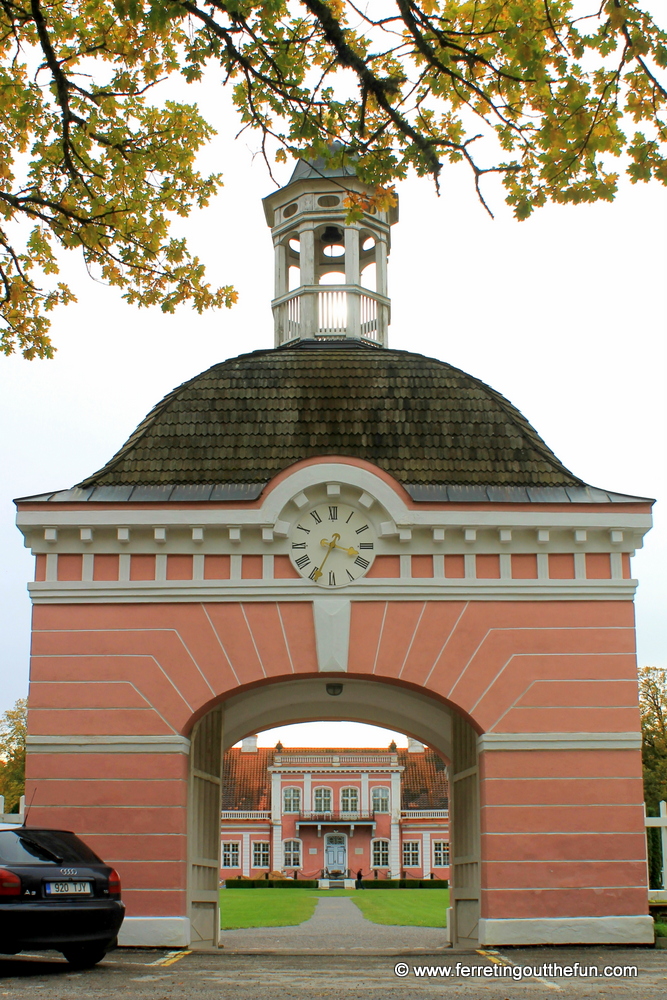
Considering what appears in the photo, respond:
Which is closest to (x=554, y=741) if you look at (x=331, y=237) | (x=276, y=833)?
(x=331, y=237)

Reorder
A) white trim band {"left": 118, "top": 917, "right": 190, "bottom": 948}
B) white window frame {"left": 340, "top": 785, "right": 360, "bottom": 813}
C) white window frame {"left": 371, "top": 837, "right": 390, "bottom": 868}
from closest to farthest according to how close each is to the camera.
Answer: white trim band {"left": 118, "top": 917, "right": 190, "bottom": 948}, white window frame {"left": 371, "top": 837, "right": 390, "bottom": 868}, white window frame {"left": 340, "top": 785, "right": 360, "bottom": 813}

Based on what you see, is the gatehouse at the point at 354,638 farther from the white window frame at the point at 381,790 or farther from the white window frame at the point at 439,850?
the white window frame at the point at 439,850

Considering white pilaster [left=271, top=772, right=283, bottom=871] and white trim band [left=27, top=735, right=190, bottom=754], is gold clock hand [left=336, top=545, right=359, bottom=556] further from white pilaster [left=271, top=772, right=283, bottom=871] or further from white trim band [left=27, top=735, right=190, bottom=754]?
white pilaster [left=271, top=772, right=283, bottom=871]

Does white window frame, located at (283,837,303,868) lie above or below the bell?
below

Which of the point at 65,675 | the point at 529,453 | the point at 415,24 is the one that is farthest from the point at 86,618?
the point at 415,24

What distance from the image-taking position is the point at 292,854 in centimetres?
7019

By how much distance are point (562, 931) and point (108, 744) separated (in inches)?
229

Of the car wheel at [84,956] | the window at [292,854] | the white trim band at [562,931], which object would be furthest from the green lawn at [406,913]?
the window at [292,854]

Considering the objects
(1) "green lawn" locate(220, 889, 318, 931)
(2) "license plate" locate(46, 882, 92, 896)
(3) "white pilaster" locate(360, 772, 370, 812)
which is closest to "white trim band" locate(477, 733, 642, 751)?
(2) "license plate" locate(46, 882, 92, 896)

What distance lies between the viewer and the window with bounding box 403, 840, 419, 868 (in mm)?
69438

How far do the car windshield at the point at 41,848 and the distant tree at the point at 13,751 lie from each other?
33.4 m

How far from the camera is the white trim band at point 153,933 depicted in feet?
43.2

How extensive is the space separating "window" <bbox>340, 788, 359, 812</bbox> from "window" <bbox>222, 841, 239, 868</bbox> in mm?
6954

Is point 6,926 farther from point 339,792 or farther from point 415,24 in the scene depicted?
point 339,792
